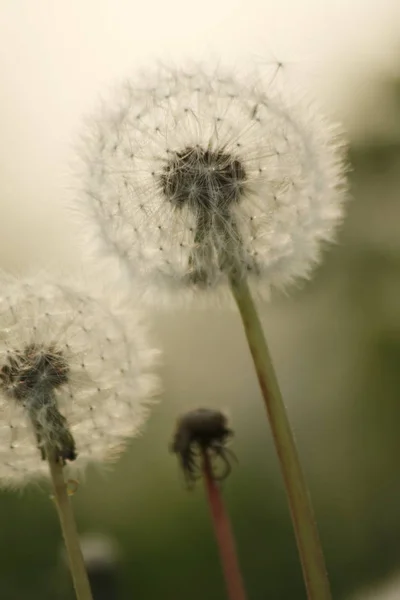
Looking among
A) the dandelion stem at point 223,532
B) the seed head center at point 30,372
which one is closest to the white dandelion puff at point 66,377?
the seed head center at point 30,372

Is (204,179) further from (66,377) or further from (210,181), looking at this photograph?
(66,377)

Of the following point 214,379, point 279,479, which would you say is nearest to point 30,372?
point 214,379

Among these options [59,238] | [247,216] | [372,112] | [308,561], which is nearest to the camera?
[308,561]

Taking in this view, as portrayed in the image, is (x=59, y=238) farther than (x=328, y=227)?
Yes

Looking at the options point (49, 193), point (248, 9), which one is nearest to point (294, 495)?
point (49, 193)

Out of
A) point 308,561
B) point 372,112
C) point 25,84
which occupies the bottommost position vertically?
point 308,561

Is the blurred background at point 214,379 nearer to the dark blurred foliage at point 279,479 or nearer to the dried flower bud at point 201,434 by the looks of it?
the dark blurred foliage at point 279,479

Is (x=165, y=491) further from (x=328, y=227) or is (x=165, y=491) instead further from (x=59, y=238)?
(x=328, y=227)
